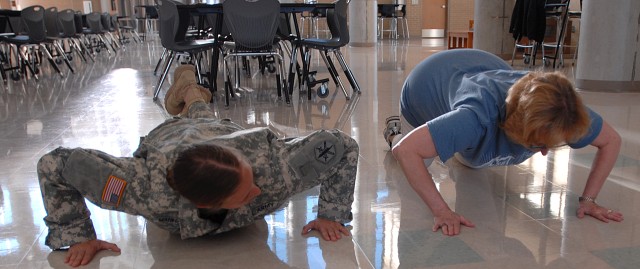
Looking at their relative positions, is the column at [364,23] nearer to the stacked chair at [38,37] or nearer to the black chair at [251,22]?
the stacked chair at [38,37]

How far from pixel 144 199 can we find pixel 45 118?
107 inches

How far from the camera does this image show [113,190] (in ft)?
4.81

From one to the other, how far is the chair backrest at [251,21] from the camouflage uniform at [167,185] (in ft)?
7.57

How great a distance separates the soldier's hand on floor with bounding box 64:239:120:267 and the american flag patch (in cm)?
18

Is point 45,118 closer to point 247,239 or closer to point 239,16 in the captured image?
point 239,16

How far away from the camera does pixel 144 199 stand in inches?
59.0

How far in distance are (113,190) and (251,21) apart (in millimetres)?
2640

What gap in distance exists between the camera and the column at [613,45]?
14.4 ft

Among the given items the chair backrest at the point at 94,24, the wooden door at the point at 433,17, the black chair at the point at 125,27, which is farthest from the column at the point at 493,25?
the wooden door at the point at 433,17

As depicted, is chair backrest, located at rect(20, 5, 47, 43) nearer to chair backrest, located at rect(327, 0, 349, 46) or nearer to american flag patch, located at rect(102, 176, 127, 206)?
chair backrest, located at rect(327, 0, 349, 46)

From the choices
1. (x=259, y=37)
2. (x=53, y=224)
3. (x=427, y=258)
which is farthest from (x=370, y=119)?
(x=53, y=224)

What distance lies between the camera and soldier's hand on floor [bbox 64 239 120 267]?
5.03 ft

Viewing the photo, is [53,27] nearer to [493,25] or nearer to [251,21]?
[251,21]

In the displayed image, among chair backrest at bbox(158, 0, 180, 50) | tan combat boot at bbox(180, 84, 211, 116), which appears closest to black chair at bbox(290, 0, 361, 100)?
chair backrest at bbox(158, 0, 180, 50)
